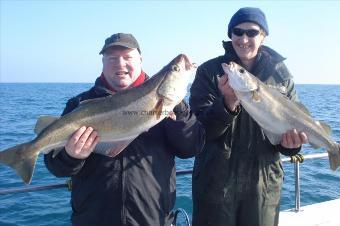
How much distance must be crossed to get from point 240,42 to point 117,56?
160cm

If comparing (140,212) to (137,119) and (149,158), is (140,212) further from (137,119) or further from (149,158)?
(137,119)

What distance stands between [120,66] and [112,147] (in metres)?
0.89

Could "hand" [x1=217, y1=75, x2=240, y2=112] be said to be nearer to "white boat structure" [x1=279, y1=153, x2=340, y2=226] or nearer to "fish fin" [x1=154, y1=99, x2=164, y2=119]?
"fish fin" [x1=154, y1=99, x2=164, y2=119]

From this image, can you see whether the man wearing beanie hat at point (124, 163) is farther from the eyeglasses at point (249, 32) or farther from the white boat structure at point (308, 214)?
the white boat structure at point (308, 214)

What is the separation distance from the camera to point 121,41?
13.8 ft

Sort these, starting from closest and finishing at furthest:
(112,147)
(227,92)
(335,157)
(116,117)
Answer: (112,147)
(116,117)
(227,92)
(335,157)

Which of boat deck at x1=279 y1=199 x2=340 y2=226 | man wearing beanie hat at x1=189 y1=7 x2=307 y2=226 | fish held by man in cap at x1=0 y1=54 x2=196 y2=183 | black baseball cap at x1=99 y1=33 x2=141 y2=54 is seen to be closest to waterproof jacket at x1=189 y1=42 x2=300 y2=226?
man wearing beanie hat at x1=189 y1=7 x2=307 y2=226

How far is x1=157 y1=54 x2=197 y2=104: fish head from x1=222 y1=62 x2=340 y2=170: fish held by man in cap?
1.85 feet

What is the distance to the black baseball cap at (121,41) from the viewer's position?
417cm

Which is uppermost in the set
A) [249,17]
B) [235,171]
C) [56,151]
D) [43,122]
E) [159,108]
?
[249,17]

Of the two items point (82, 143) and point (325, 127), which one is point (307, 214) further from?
point (82, 143)

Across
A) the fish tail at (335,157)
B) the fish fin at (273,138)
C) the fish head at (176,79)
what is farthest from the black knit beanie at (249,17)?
→ the fish tail at (335,157)

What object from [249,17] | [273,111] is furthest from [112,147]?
[249,17]

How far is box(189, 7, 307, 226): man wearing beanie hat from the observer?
182 inches
